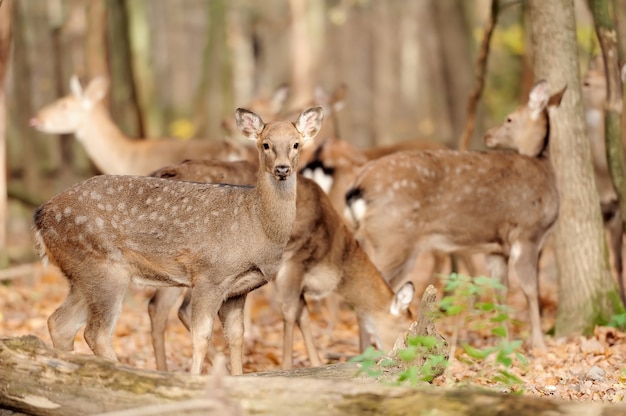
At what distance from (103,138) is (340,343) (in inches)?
185

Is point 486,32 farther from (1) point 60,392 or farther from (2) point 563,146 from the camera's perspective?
(1) point 60,392

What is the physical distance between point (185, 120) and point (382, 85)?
11234 millimetres

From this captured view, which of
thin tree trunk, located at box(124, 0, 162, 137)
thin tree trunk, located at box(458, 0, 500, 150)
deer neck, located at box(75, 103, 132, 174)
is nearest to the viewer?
thin tree trunk, located at box(458, 0, 500, 150)

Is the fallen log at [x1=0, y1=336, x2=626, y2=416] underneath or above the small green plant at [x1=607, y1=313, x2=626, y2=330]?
above

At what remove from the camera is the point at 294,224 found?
7441 mm

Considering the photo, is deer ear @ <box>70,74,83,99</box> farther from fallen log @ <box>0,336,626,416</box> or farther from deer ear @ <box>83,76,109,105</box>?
fallen log @ <box>0,336,626,416</box>

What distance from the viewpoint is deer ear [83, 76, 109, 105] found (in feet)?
40.9

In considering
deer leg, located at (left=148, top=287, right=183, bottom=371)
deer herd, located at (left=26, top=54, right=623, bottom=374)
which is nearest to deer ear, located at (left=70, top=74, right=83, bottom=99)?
deer herd, located at (left=26, top=54, right=623, bottom=374)

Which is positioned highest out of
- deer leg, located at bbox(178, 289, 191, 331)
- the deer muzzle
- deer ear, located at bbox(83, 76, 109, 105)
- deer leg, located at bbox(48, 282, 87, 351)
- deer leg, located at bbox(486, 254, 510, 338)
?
deer ear, located at bbox(83, 76, 109, 105)

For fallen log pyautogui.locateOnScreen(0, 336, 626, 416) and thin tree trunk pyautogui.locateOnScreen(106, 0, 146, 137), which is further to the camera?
thin tree trunk pyautogui.locateOnScreen(106, 0, 146, 137)

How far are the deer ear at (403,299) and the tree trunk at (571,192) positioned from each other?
139 cm

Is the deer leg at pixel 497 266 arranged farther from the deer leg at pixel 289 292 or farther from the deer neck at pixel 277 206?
the deer neck at pixel 277 206

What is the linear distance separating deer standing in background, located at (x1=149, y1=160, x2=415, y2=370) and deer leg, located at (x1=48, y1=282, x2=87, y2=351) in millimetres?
1198

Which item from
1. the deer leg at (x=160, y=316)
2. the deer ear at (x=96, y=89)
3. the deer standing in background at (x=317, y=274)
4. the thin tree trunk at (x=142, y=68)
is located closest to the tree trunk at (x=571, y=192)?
the deer standing in background at (x=317, y=274)
